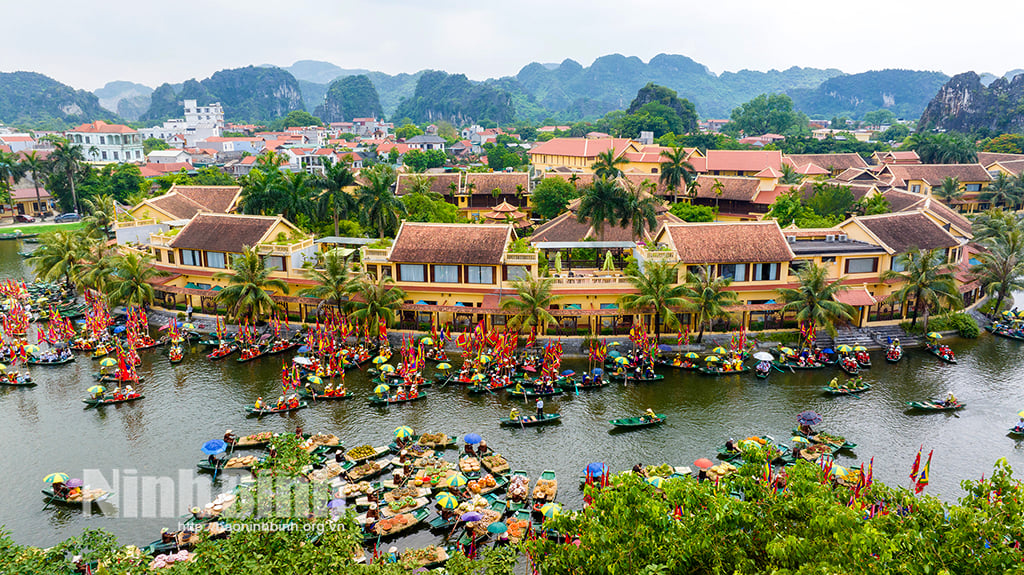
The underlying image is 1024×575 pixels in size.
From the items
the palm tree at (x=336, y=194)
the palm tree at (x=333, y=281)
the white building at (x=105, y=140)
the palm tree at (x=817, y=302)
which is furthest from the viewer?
the white building at (x=105, y=140)

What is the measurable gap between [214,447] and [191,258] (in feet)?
94.5

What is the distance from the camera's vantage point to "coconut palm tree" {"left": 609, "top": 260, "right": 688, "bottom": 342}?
4659 cm

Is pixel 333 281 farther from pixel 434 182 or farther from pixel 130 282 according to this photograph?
pixel 434 182

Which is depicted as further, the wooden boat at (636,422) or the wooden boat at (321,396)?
the wooden boat at (321,396)

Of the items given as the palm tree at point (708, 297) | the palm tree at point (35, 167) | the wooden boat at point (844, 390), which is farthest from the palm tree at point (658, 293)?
the palm tree at point (35, 167)

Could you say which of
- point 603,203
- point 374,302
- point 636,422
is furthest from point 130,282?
point 636,422

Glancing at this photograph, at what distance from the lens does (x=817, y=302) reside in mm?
47312

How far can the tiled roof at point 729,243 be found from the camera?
51.3 m

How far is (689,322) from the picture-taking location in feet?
167

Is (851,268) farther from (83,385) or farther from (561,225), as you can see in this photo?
(83,385)

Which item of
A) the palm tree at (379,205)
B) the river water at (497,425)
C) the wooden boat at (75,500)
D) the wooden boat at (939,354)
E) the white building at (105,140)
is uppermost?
the white building at (105,140)

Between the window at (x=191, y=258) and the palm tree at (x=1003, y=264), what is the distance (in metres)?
63.7

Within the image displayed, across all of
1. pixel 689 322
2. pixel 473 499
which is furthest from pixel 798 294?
pixel 473 499

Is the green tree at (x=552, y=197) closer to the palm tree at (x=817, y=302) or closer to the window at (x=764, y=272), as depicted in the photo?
the window at (x=764, y=272)
